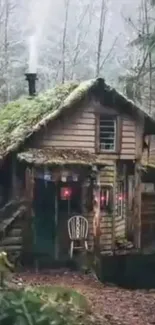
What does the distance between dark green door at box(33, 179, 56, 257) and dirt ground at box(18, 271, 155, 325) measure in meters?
3.35

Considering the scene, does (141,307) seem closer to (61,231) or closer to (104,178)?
(61,231)

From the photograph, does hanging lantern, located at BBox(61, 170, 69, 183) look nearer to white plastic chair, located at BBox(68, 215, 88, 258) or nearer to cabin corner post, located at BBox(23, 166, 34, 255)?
cabin corner post, located at BBox(23, 166, 34, 255)

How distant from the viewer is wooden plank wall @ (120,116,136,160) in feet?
63.2

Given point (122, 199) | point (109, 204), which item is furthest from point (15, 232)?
point (122, 199)

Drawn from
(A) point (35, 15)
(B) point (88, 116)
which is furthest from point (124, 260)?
(A) point (35, 15)

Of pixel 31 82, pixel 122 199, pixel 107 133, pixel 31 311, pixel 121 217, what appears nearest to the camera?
pixel 31 311

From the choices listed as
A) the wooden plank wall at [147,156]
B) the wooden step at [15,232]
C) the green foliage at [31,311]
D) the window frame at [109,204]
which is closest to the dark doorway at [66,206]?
the window frame at [109,204]

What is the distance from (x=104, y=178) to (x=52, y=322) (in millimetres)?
13207

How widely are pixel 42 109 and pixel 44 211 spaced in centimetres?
313

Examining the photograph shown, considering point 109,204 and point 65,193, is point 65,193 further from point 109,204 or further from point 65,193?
point 109,204

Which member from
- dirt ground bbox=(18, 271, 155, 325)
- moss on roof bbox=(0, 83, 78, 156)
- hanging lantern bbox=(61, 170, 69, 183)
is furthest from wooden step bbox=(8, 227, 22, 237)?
moss on roof bbox=(0, 83, 78, 156)

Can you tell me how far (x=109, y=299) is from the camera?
11.1m

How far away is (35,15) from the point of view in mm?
39812

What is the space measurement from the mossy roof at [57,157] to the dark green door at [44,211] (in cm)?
158
